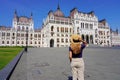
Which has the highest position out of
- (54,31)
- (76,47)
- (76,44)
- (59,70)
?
(54,31)

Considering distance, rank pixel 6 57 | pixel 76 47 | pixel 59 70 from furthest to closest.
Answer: pixel 6 57, pixel 59 70, pixel 76 47

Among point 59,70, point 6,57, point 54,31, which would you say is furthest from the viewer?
point 54,31

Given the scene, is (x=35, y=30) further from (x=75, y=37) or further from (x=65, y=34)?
(x=75, y=37)

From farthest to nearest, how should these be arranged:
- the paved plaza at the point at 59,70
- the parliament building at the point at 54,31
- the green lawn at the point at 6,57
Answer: the parliament building at the point at 54,31
the green lawn at the point at 6,57
the paved plaza at the point at 59,70

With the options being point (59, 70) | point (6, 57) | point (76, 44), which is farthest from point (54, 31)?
point (76, 44)

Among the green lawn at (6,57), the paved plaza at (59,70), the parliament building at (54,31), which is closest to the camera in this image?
the paved plaza at (59,70)

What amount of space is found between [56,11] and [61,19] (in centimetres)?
1236

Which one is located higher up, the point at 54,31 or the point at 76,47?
the point at 54,31

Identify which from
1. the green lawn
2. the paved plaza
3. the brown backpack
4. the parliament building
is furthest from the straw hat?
the parliament building

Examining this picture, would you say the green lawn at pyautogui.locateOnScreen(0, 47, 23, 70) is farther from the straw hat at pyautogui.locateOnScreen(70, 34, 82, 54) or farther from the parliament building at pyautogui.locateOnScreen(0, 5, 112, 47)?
the parliament building at pyautogui.locateOnScreen(0, 5, 112, 47)

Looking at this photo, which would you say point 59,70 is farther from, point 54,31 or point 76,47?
point 54,31

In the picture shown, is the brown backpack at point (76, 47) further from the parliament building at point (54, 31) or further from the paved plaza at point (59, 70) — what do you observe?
the parliament building at point (54, 31)

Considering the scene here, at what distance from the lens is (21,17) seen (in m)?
106

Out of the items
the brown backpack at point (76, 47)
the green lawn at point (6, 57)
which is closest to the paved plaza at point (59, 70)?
the green lawn at point (6, 57)
